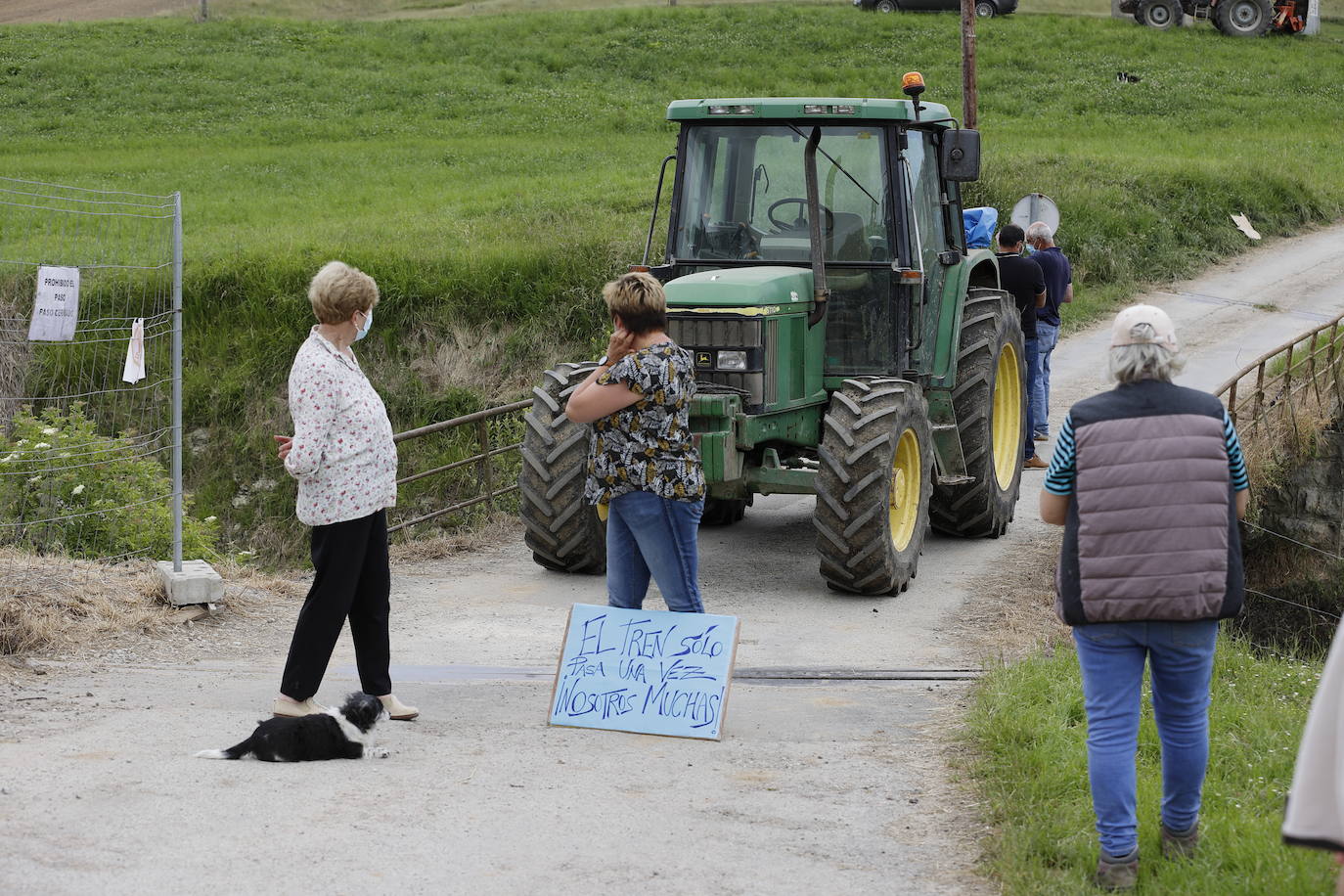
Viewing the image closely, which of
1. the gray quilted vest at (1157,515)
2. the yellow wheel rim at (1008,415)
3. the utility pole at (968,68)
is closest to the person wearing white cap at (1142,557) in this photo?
the gray quilted vest at (1157,515)

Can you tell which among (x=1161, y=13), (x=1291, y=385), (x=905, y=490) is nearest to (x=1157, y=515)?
(x=905, y=490)

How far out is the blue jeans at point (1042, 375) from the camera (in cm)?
1312

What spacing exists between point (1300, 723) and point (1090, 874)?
2050 mm

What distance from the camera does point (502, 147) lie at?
3052 centimetres

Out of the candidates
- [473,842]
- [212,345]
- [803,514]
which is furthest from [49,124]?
[473,842]

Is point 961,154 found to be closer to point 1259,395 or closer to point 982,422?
point 982,422

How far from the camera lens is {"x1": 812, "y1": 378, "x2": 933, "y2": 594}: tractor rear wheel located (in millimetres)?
8391

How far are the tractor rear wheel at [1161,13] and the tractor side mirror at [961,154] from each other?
3872 centimetres

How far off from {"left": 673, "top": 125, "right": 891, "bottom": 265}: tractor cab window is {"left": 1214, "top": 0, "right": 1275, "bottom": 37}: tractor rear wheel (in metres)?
38.6

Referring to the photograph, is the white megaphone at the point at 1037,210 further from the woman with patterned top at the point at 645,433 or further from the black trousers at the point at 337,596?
the black trousers at the point at 337,596

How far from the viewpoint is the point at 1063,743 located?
566 cm

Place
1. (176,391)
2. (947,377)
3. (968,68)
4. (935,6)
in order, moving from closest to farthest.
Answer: (176,391)
(947,377)
(968,68)
(935,6)

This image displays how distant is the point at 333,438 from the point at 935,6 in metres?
44.4

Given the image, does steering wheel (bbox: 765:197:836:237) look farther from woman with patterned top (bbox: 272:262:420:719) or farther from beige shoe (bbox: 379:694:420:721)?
beige shoe (bbox: 379:694:420:721)
